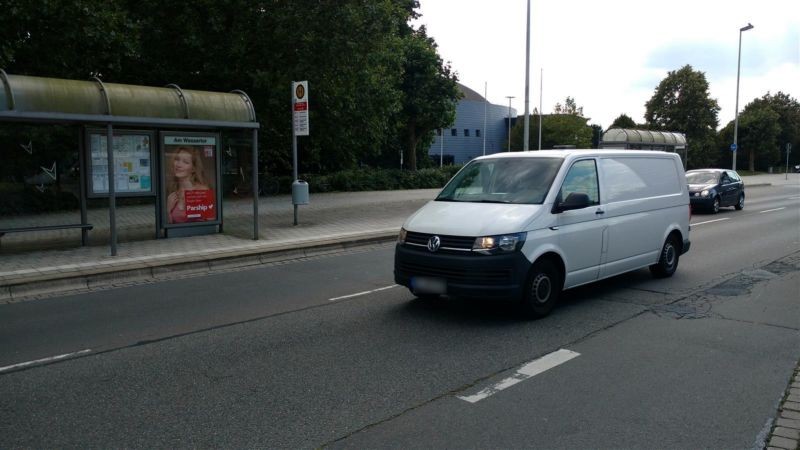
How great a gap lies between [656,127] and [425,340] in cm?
6410


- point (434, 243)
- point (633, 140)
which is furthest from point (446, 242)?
point (633, 140)

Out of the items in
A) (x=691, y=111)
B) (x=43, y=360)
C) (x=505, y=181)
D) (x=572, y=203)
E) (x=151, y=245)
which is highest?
(x=691, y=111)

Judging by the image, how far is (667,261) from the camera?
9.32m

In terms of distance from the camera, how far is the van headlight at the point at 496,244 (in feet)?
21.5

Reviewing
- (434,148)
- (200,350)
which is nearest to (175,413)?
(200,350)

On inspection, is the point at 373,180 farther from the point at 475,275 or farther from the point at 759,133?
the point at 759,133

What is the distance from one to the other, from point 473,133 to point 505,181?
55.6 m

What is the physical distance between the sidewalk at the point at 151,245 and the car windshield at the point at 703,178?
10.5 m

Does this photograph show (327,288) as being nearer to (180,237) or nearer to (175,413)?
(175,413)

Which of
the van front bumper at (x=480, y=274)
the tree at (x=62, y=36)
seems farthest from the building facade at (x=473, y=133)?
the van front bumper at (x=480, y=274)

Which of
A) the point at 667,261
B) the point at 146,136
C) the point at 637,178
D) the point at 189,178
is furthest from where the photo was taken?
the point at 189,178

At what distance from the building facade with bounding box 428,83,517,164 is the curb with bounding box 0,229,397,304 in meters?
44.7

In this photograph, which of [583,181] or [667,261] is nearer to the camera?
[583,181]

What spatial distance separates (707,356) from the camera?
5797mm
